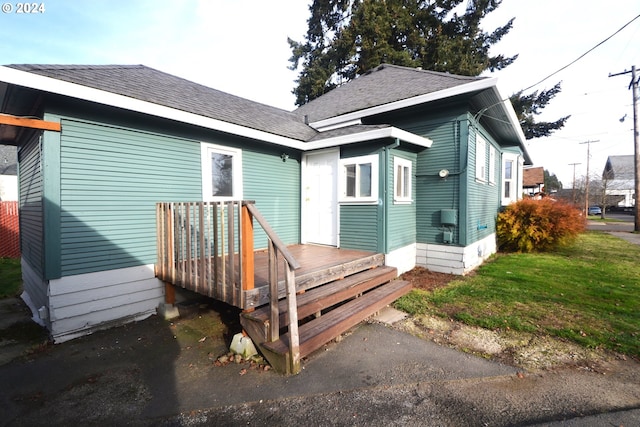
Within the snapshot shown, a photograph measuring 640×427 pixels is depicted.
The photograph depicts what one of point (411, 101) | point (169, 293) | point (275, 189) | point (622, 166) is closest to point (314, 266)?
point (169, 293)

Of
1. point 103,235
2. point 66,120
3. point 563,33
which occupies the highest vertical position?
point 563,33

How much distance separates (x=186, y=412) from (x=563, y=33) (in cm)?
1026

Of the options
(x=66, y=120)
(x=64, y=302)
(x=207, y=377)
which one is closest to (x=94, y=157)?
(x=66, y=120)

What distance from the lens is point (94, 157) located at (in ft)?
13.1

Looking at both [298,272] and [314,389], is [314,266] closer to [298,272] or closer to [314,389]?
[298,272]

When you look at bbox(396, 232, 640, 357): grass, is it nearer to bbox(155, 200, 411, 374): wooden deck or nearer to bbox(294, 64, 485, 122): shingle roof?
bbox(155, 200, 411, 374): wooden deck

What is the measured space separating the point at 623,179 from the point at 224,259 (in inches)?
2858

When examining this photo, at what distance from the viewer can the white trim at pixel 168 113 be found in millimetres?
3244

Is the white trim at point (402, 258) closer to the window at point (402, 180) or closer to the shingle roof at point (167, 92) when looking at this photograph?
the window at point (402, 180)

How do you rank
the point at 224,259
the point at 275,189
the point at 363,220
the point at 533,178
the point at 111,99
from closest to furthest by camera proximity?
the point at 224,259 < the point at 111,99 < the point at 363,220 < the point at 275,189 < the point at 533,178

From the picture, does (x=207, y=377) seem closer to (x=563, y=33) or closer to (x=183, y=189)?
(x=183, y=189)

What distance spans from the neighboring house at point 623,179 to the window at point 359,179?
56472 mm

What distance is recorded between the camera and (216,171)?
553 centimetres

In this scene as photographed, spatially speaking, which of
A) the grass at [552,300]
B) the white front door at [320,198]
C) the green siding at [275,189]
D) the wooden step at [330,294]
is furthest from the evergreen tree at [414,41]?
the wooden step at [330,294]
